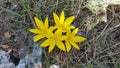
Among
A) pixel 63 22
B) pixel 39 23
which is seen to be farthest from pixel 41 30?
pixel 63 22

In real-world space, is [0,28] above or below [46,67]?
above

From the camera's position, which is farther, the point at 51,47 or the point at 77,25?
the point at 77,25

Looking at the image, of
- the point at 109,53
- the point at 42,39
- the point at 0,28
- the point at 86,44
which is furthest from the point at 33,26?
the point at 109,53

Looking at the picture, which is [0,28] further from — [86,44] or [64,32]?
[86,44]

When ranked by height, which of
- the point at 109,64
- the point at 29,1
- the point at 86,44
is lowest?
the point at 109,64

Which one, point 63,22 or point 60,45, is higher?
point 63,22

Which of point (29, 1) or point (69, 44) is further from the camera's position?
point (29, 1)

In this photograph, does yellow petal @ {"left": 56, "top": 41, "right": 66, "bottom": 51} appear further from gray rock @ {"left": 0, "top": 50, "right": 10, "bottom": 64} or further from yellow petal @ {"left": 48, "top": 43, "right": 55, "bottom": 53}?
gray rock @ {"left": 0, "top": 50, "right": 10, "bottom": 64}

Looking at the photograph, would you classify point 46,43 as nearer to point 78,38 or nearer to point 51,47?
point 51,47

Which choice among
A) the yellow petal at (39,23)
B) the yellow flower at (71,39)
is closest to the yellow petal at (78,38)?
the yellow flower at (71,39)
